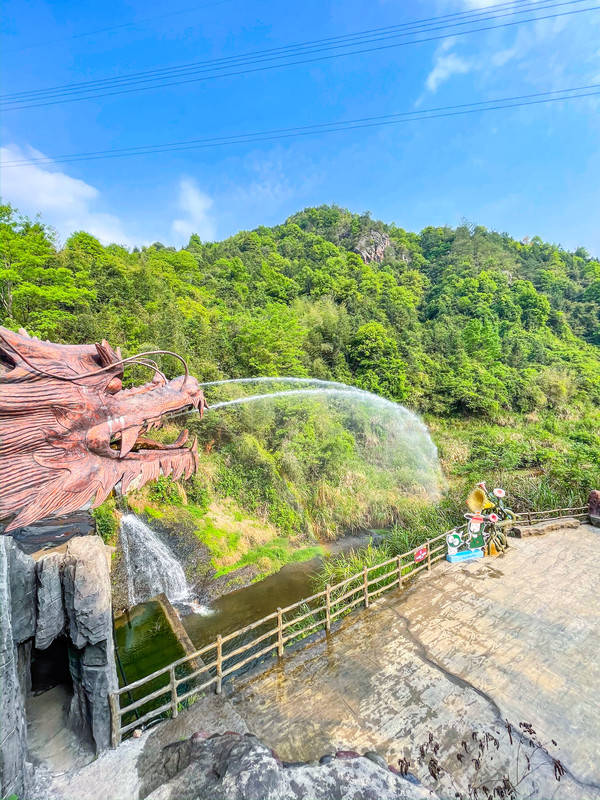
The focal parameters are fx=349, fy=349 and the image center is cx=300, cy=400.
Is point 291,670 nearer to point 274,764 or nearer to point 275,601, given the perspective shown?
point 274,764

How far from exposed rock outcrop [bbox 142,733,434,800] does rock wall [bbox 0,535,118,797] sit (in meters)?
1.10

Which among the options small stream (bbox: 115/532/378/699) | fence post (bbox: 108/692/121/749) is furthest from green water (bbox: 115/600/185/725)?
fence post (bbox: 108/692/121/749)

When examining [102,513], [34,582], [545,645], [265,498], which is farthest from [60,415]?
[265,498]

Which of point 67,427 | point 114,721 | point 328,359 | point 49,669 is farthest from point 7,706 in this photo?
point 328,359

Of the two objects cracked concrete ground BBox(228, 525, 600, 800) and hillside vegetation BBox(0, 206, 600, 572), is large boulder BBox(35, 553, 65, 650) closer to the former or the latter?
cracked concrete ground BBox(228, 525, 600, 800)

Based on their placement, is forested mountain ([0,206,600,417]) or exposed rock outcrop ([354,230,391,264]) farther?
exposed rock outcrop ([354,230,391,264])

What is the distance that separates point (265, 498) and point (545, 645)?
9.50 meters

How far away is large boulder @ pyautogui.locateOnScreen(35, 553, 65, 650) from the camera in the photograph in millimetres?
3641

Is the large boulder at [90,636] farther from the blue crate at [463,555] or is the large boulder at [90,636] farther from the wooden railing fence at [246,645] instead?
the blue crate at [463,555]

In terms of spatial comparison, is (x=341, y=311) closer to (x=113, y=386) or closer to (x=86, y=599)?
(x=113, y=386)

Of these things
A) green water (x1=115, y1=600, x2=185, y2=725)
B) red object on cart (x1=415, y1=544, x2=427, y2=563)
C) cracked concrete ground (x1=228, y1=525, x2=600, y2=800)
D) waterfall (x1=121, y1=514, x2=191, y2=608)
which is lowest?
green water (x1=115, y1=600, x2=185, y2=725)

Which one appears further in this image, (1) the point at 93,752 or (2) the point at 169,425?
(2) the point at 169,425

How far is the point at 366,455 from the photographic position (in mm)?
16828

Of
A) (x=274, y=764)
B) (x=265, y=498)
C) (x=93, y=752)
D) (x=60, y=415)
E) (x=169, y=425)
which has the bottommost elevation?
(x=265, y=498)
